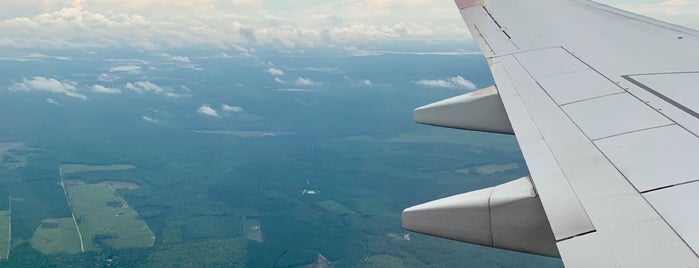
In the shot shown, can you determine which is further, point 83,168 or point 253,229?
point 83,168

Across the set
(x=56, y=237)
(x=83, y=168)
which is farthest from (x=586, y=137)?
(x=83, y=168)

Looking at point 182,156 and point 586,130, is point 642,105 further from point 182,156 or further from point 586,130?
point 182,156

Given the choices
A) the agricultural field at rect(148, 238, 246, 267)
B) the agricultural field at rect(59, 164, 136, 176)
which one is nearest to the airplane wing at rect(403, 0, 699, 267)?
the agricultural field at rect(148, 238, 246, 267)

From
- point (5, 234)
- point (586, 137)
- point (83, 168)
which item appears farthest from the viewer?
point (83, 168)

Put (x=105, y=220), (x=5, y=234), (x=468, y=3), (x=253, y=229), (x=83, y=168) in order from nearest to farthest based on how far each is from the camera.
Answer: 1. (x=468, y=3)
2. (x=5, y=234)
3. (x=253, y=229)
4. (x=105, y=220)
5. (x=83, y=168)

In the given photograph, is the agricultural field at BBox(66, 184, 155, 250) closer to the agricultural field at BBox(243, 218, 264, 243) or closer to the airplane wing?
the agricultural field at BBox(243, 218, 264, 243)

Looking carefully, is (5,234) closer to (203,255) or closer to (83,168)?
(203,255)

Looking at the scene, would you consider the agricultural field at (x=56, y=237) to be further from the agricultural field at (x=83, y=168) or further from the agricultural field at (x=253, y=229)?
the agricultural field at (x=83, y=168)

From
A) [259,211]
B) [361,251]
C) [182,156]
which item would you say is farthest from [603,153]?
[182,156]

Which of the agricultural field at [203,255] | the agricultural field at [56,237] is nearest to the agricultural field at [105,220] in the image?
the agricultural field at [56,237]
